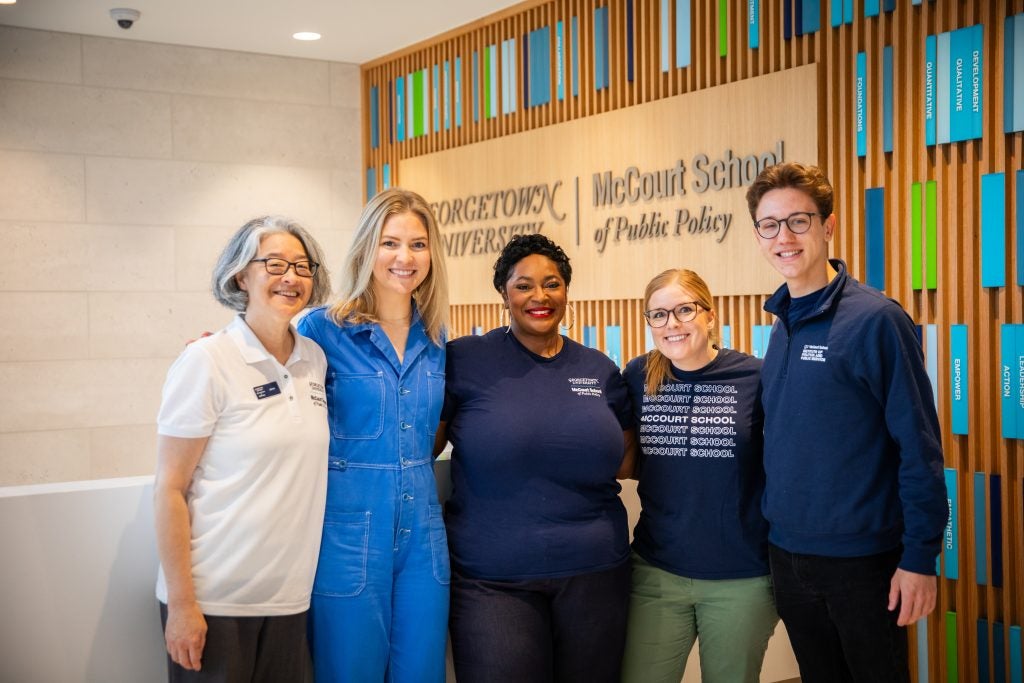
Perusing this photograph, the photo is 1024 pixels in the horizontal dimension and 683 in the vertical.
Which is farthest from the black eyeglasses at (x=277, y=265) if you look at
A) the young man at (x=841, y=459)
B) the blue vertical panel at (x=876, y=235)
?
the blue vertical panel at (x=876, y=235)

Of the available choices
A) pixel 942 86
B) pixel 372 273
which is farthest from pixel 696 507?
pixel 942 86

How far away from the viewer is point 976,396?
14.1 ft

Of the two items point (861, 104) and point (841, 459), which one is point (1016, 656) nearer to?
point (841, 459)

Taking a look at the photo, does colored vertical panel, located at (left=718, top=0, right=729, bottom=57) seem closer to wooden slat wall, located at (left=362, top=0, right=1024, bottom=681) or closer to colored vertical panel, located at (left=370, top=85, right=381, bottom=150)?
wooden slat wall, located at (left=362, top=0, right=1024, bottom=681)

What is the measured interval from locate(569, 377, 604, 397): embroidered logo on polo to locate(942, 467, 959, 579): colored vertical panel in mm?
2161

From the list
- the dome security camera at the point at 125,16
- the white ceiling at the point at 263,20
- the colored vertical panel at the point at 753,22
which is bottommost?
the colored vertical panel at the point at 753,22

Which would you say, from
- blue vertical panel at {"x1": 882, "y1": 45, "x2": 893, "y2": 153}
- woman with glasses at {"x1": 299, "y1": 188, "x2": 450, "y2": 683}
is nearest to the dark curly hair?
woman with glasses at {"x1": 299, "y1": 188, "x2": 450, "y2": 683}

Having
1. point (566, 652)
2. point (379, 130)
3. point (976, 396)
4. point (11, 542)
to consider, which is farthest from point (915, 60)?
point (379, 130)

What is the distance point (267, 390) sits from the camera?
2486mm

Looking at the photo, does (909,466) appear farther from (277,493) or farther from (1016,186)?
(1016,186)

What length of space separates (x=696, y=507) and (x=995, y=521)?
208cm

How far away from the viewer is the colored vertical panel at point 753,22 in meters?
5.19

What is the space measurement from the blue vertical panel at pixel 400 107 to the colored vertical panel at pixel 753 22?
338 cm

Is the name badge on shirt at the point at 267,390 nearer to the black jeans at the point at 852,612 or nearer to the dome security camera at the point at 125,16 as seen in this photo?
the black jeans at the point at 852,612
